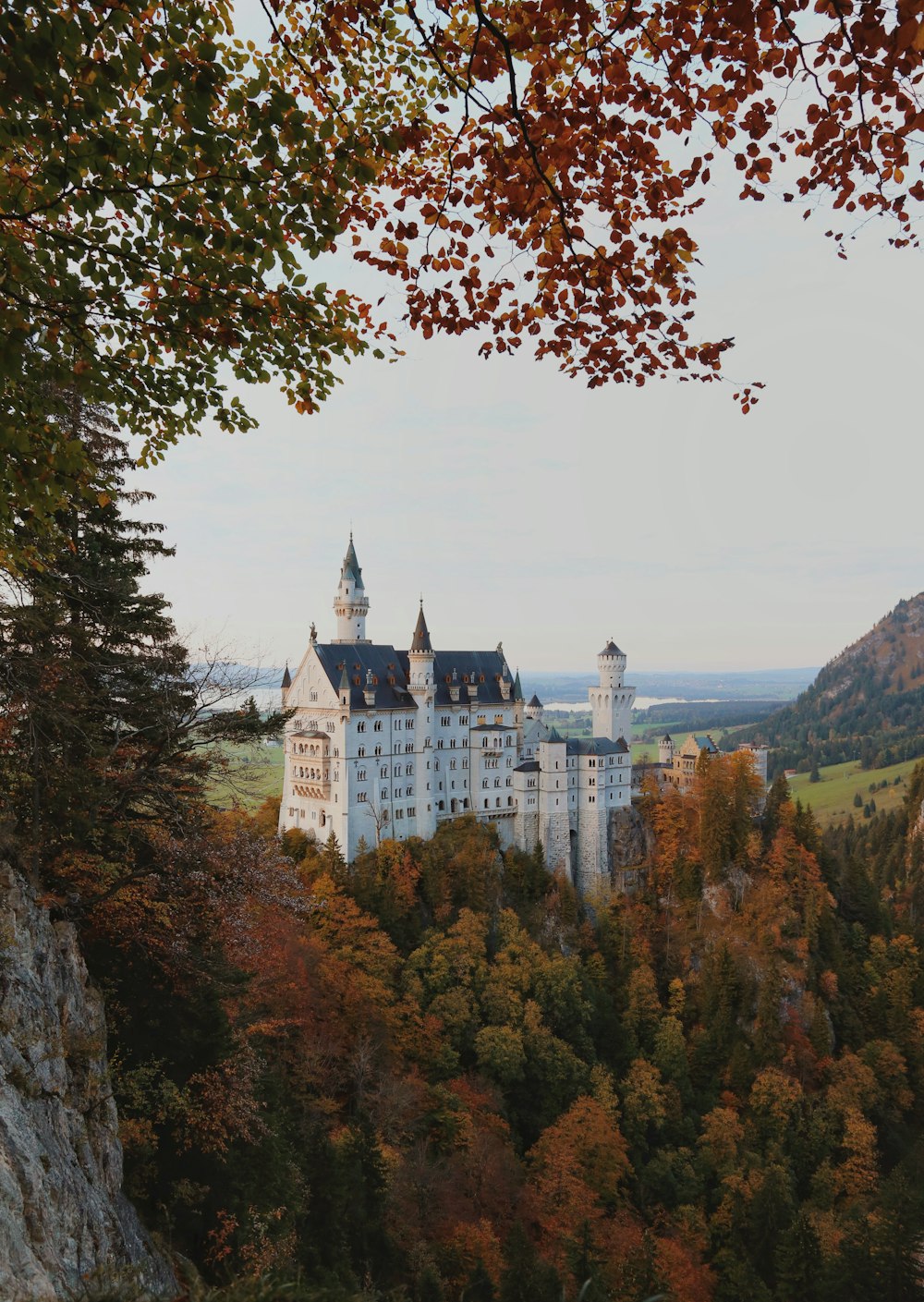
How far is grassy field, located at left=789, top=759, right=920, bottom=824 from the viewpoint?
168000 mm

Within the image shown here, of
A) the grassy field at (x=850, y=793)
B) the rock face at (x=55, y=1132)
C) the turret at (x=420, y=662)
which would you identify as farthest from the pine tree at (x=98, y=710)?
the grassy field at (x=850, y=793)

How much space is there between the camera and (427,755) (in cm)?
6356

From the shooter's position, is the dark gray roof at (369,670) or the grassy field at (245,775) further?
the dark gray roof at (369,670)

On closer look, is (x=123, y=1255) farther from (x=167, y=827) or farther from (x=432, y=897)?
(x=432, y=897)

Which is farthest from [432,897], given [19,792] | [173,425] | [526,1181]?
[173,425]

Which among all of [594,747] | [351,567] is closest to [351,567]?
[351,567]

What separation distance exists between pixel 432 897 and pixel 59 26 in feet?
178

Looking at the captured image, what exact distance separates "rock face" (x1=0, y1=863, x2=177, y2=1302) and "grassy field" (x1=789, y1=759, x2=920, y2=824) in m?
169

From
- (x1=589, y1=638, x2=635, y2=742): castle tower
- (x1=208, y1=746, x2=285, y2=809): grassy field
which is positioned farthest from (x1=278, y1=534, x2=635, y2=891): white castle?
(x1=208, y1=746, x2=285, y2=809): grassy field

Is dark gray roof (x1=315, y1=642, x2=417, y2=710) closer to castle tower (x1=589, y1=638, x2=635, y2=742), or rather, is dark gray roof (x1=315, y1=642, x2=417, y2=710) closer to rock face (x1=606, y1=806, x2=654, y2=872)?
rock face (x1=606, y1=806, x2=654, y2=872)

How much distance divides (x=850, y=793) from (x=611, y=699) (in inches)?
5089

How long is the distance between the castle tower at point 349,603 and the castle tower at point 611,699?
24726mm

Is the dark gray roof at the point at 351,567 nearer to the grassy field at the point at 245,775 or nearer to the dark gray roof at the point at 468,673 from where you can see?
the dark gray roof at the point at 468,673

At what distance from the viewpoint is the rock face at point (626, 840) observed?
232 ft
